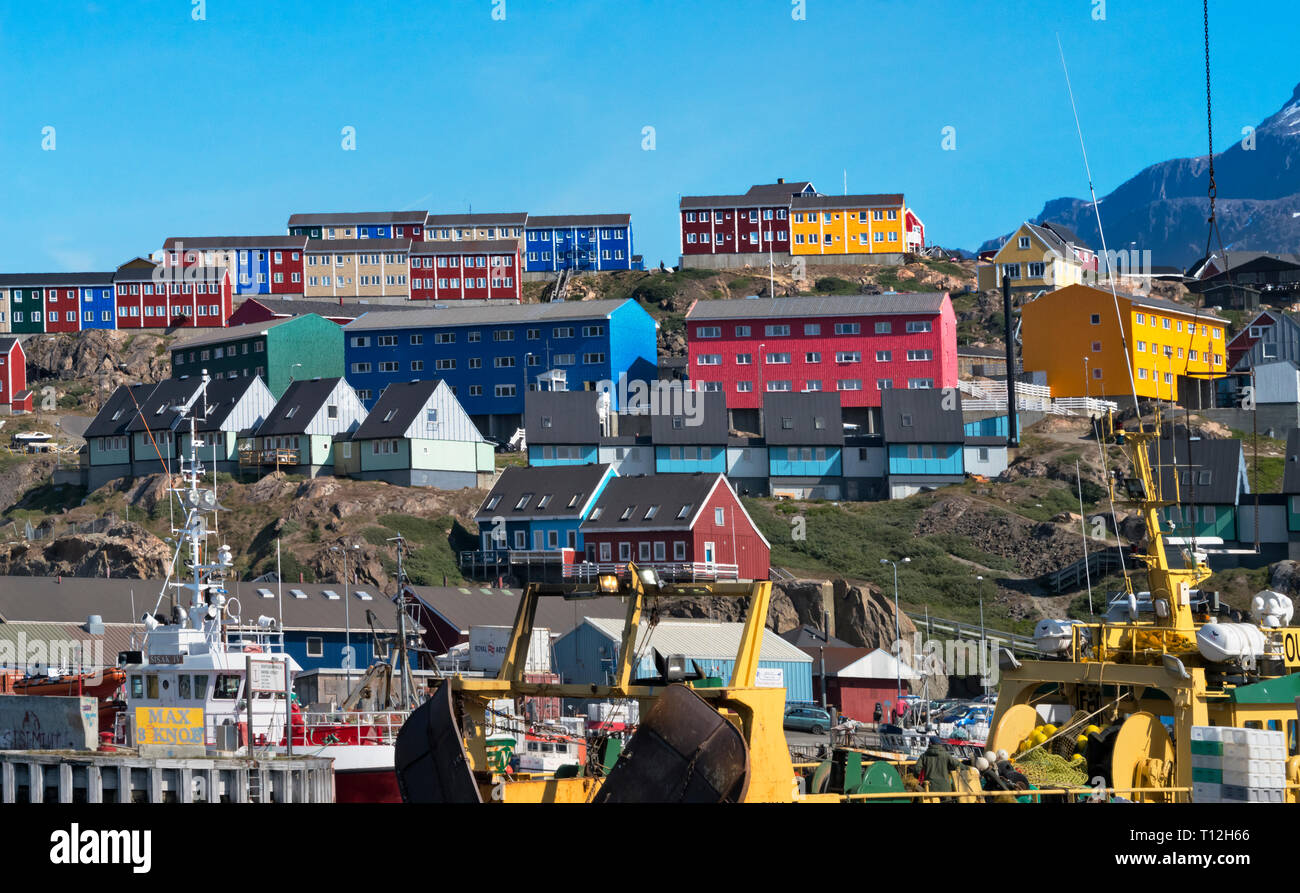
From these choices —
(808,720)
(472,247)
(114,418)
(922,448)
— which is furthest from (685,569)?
(472,247)

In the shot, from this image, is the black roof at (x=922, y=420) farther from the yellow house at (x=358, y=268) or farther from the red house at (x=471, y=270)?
the yellow house at (x=358, y=268)

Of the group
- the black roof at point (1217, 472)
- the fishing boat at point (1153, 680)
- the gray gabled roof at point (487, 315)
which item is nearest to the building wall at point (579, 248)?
the gray gabled roof at point (487, 315)

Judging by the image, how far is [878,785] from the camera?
18562 mm

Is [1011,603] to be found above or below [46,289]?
below

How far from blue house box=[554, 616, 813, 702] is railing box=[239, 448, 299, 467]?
31.2m

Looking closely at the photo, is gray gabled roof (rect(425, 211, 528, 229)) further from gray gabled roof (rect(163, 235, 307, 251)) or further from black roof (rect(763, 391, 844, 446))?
black roof (rect(763, 391, 844, 446))

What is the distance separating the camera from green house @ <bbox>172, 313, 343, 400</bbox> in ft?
344

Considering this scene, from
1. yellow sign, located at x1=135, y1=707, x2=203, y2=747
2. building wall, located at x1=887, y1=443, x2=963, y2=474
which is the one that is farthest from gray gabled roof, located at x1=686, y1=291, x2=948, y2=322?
yellow sign, located at x1=135, y1=707, x2=203, y2=747

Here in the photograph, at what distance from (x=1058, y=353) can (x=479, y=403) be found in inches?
1385

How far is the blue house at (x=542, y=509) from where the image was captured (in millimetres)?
79250

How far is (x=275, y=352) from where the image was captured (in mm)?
105000

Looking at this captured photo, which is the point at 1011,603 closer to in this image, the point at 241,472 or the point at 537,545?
the point at 537,545
